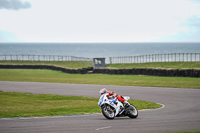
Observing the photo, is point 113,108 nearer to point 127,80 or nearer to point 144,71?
point 127,80

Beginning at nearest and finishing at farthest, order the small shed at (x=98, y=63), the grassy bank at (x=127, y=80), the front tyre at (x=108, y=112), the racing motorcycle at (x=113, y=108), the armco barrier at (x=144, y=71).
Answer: the racing motorcycle at (x=113, y=108) → the front tyre at (x=108, y=112) → the grassy bank at (x=127, y=80) → the armco barrier at (x=144, y=71) → the small shed at (x=98, y=63)

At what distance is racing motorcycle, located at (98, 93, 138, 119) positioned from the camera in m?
15.1

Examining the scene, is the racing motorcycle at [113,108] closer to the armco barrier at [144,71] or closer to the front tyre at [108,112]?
the front tyre at [108,112]

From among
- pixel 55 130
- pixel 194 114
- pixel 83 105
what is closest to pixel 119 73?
pixel 83 105

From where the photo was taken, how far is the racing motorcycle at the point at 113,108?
15.1m

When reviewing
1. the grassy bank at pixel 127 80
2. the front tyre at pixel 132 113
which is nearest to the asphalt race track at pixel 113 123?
the front tyre at pixel 132 113

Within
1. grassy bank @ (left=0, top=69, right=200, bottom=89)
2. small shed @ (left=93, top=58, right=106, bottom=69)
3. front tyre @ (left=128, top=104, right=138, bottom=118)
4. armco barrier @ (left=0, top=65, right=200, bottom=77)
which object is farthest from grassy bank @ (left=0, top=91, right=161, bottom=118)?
small shed @ (left=93, top=58, right=106, bottom=69)

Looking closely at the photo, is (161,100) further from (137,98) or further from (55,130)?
(55,130)

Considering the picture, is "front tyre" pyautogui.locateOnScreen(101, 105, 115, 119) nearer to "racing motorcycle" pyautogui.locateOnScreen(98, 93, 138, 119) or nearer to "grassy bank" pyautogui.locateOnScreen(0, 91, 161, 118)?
"racing motorcycle" pyautogui.locateOnScreen(98, 93, 138, 119)

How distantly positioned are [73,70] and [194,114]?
38.5m

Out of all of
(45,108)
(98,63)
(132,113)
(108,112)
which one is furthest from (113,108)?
(98,63)

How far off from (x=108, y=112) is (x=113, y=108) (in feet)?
0.89

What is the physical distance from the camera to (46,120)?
1538cm

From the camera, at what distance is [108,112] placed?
15312mm
